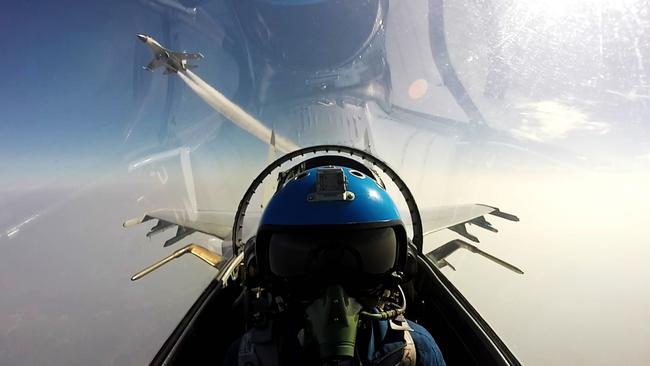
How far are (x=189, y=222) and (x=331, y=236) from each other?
829 cm

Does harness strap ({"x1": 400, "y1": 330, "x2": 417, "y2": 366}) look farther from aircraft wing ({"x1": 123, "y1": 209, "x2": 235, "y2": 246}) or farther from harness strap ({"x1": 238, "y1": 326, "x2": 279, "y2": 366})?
aircraft wing ({"x1": 123, "y1": 209, "x2": 235, "y2": 246})

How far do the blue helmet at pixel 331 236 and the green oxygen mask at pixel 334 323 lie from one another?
130 millimetres

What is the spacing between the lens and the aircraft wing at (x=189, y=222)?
852cm

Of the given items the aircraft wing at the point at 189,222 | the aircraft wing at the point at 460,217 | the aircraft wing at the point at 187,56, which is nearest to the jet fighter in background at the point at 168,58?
the aircraft wing at the point at 187,56

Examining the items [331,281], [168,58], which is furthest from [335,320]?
[168,58]

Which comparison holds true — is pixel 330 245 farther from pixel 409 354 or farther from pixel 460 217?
pixel 460 217

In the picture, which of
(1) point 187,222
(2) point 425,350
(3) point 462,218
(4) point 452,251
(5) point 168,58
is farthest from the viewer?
(5) point 168,58

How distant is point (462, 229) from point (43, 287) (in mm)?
119194

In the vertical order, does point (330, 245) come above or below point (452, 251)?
above

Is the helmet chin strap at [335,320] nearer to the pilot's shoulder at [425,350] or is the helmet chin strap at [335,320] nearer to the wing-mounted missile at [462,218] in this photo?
the pilot's shoulder at [425,350]

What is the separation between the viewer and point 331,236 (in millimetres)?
1468

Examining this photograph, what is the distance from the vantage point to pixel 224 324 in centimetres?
266

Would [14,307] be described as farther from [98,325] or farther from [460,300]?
[460,300]

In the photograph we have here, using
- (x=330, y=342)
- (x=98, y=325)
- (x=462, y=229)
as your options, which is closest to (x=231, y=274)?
(x=330, y=342)
